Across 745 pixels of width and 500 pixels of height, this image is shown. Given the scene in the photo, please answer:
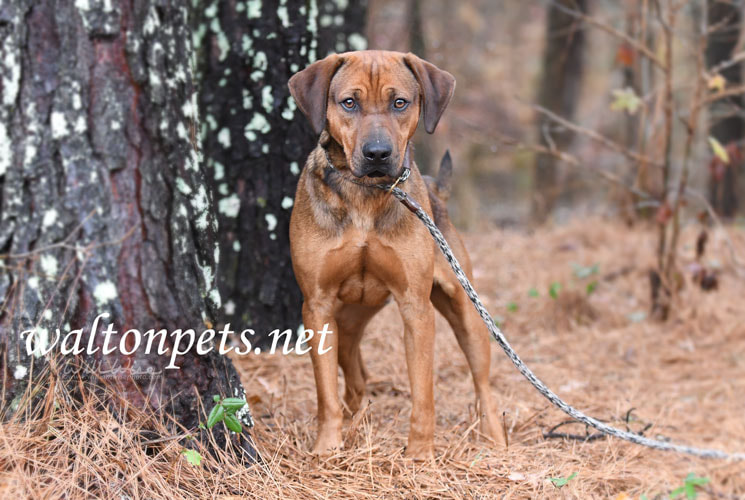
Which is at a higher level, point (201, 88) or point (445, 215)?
point (201, 88)

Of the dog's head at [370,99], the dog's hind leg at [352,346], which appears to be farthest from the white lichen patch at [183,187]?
the dog's hind leg at [352,346]

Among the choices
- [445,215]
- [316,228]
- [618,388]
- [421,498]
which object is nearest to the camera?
[421,498]

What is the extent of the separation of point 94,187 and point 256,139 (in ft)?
7.20

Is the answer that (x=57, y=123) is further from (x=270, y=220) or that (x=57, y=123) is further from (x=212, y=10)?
(x=212, y=10)

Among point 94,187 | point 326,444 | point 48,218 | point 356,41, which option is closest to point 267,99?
point 356,41

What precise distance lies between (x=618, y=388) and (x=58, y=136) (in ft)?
14.2

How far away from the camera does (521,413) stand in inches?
188

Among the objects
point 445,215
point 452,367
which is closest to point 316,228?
point 445,215

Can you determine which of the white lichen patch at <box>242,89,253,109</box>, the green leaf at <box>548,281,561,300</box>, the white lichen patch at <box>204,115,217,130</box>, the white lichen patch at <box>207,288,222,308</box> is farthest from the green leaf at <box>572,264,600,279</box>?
the white lichen patch at <box>207,288,222,308</box>

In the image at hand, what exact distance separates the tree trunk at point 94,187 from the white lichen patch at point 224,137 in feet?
6.04

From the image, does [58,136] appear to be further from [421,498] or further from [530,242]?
[530,242]

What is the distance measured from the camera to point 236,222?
536cm

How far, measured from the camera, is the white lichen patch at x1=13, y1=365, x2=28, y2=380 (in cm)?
315

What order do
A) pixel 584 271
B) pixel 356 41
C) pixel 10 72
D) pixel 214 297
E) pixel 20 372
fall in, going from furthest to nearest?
pixel 584 271
pixel 356 41
pixel 214 297
pixel 20 372
pixel 10 72
